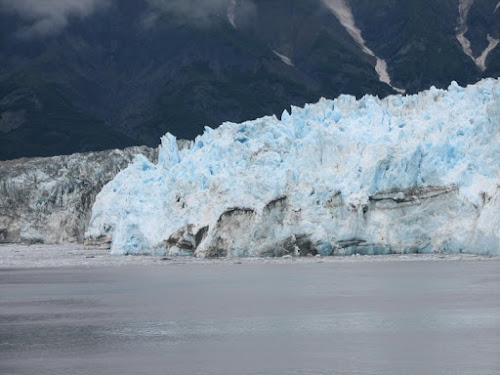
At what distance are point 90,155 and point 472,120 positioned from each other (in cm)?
3765

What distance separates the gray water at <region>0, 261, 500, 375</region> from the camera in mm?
16062

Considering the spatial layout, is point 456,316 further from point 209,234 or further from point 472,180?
point 209,234

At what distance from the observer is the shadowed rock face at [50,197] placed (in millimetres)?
67750

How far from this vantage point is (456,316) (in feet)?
71.2

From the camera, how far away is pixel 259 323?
70.3 ft

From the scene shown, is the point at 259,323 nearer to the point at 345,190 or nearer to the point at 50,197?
the point at 345,190

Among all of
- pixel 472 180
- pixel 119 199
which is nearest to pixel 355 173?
pixel 472 180

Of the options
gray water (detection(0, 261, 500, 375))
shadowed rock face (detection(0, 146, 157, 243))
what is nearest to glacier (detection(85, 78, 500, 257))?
gray water (detection(0, 261, 500, 375))

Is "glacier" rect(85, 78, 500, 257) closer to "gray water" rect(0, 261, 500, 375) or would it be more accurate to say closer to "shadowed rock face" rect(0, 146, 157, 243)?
"gray water" rect(0, 261, 500, 375)

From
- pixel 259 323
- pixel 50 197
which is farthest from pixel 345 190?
pixel 50 197

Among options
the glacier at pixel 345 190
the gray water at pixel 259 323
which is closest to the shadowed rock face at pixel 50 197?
the glacier at pixel 345 190

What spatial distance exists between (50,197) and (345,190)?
32.9 meters

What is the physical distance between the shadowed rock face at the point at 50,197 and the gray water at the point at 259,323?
32.2 m

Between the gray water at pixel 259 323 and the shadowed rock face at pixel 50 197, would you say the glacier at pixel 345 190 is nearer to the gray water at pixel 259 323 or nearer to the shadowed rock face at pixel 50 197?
the gray water at pixel 259 323
